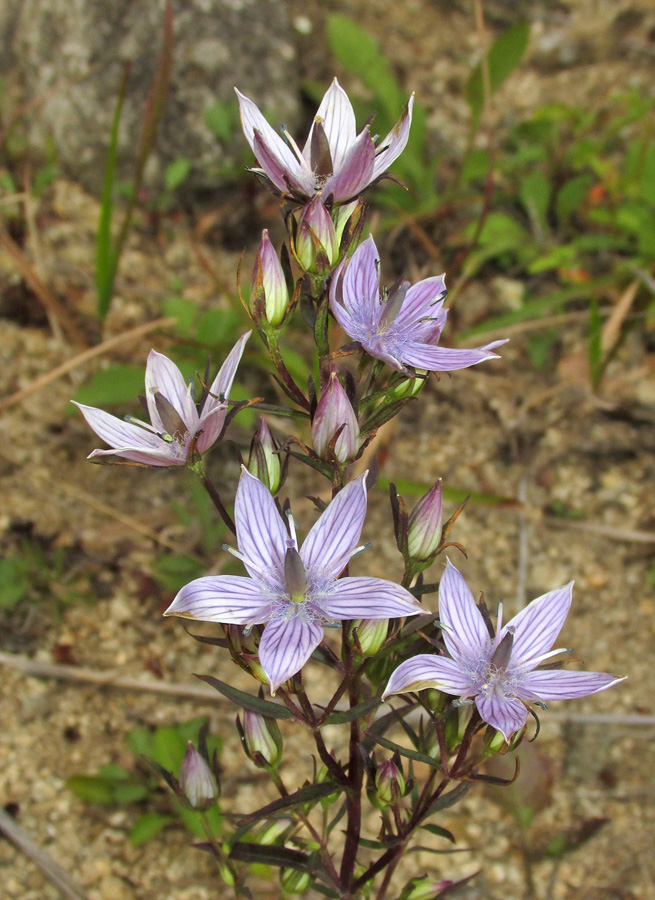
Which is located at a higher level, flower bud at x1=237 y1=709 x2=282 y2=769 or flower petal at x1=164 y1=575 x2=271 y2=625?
flower petal at x1=164 y1=575 x2=271 y2=625

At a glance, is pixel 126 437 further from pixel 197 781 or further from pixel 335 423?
pixel 197 781

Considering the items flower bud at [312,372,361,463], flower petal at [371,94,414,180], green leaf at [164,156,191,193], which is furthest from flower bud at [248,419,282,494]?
green leaf at [164,156,191,193]

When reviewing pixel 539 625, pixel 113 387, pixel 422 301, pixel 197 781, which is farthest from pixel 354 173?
pixel 113 387

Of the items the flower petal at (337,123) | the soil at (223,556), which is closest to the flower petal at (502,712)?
the flower petal at (337,123)

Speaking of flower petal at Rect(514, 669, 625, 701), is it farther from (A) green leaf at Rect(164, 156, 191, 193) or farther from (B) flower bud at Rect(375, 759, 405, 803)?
(A) green leaf at Rect(164, 156, 191, 193)

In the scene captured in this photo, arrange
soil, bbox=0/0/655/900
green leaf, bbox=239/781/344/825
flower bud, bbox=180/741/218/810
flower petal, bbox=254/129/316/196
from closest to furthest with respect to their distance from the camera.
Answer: flower petal, bbox=254/129/316/196 → green leaf, bbox=239/781/344/825 → flower bud, bbox=180/741/218/810 → soil, bbox=0/0/655/900

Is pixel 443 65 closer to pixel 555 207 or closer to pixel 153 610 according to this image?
pixel 555 207
